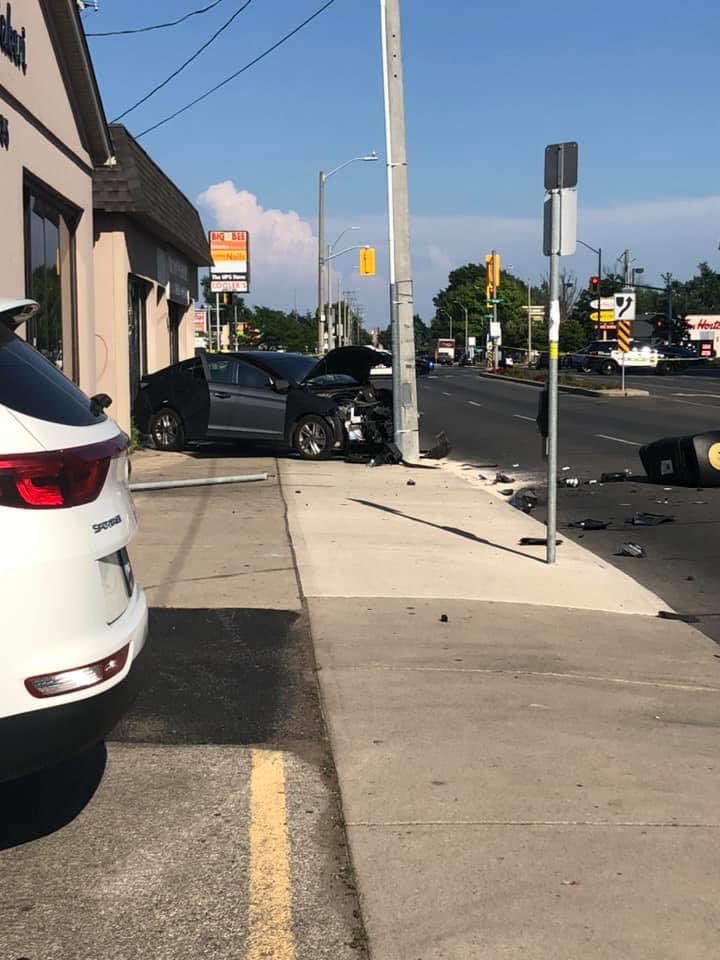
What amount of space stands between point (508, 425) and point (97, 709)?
74.1ft

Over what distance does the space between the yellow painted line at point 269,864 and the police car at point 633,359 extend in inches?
2312

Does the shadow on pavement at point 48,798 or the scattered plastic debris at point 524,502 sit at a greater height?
the scattered plastic debris at point 524,502

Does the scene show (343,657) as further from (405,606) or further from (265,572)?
(265,572)

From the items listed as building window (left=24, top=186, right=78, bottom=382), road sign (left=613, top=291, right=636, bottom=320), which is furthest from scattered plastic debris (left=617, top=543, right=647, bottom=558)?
road sign (left=613, top=291, right=636, bottom=320)

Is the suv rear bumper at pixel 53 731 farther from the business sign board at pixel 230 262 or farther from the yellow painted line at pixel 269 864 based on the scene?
the business sign board at pixel 230 262

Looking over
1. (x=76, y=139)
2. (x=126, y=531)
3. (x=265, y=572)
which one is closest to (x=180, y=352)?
(x=76, y=139)

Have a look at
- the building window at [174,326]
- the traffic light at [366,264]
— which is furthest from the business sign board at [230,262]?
the building window at [174,326]

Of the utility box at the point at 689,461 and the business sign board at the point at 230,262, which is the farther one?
the business sign board at the point at 230,262

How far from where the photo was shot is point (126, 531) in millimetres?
3801

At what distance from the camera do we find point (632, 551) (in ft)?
33.1

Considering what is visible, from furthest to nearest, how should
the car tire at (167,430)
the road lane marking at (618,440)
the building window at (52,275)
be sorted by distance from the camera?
the road lane marking at (618,440) → the car tire at (167,430) → the building window at (52,275)

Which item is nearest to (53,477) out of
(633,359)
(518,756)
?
(518,756)

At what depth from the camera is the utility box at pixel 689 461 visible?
13.8 meters

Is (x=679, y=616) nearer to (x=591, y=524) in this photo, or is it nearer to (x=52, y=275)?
(x=591, y=524)
